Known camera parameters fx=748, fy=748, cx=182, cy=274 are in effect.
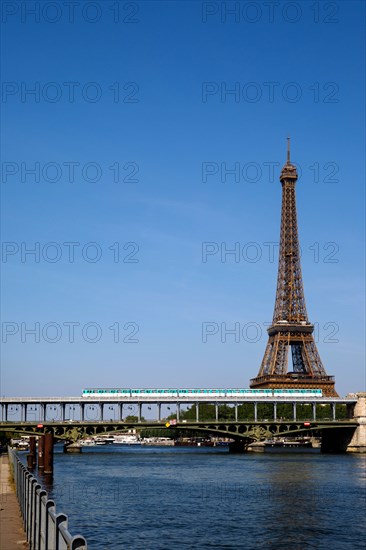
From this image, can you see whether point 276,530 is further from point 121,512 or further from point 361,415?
point 361,415

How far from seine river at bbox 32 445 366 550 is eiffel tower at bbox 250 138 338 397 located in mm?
95281

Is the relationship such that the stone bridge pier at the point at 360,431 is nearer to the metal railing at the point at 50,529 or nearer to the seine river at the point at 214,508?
the seine river at the point at 214,508

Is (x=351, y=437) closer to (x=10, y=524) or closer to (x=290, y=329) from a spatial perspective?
(x=290, y=329)

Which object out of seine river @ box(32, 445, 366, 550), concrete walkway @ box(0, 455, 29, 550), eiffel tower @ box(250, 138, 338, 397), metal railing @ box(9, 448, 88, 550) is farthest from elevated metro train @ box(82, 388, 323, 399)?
metal railing @ box(9, 448, 88, 550)

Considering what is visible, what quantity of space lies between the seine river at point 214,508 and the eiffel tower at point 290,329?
95281mm

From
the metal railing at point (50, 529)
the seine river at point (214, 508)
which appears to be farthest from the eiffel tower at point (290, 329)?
the metal railing at point (50, 529)

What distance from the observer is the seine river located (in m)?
35.6

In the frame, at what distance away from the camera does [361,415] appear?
454 feet

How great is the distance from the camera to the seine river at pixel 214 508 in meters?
35.6

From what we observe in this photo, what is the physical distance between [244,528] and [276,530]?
1.66m

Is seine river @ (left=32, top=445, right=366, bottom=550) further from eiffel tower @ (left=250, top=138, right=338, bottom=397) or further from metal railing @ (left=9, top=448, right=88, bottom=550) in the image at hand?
eiffel tower @ (left=250, top=138, right=338, bottom=397)

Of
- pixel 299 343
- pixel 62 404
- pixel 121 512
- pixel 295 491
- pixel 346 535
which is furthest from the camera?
pixel 299 343

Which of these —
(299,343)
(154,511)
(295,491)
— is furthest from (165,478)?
(299,343)

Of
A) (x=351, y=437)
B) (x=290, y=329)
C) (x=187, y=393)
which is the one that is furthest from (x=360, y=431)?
(x=290, y=329)
